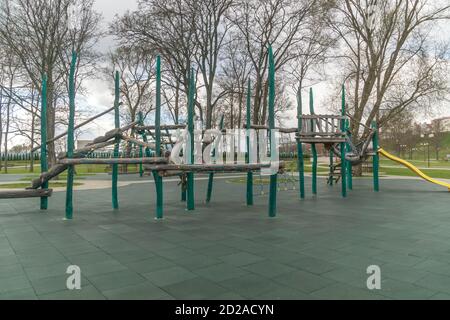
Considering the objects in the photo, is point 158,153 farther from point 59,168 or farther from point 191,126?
point 59,168

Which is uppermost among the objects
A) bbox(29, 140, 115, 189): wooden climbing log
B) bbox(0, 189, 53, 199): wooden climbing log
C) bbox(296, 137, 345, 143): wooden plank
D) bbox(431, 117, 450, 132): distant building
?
bbox(431, 117, 450, 132): distant building

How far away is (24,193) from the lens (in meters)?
9.10

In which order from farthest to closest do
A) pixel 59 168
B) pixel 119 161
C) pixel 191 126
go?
pixel 59 168 → pixel 191 126 → pixel 119 161

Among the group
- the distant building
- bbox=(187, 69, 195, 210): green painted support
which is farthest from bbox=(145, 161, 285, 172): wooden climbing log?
the distant building

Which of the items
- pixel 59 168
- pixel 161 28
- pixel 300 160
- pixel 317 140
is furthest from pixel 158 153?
pixel 161 28

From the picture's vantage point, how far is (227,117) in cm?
3469

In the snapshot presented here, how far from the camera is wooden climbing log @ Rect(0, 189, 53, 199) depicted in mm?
8766

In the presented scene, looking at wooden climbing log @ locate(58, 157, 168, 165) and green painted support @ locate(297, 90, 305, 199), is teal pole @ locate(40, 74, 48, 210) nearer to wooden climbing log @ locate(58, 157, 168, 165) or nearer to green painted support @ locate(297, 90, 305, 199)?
wooden climbing log @ locate(58, 157, 168, 165)

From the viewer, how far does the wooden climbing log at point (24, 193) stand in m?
8.77

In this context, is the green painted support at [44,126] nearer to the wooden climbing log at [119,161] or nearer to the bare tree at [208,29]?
the wooden climbing log at [119,161]

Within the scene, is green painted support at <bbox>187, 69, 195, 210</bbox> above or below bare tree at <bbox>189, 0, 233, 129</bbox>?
below

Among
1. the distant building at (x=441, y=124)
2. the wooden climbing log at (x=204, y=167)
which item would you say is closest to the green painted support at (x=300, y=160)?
the wooden climbing log at (x=204, y=167)
